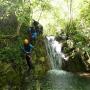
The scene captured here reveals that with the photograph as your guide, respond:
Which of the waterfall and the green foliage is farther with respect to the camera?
the waterfall

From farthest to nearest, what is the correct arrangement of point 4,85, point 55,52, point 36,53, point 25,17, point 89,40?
point 55,52, point 89,40, point 36,53, point 25,17, point 4,85

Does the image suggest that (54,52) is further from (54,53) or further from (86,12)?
(86,12)

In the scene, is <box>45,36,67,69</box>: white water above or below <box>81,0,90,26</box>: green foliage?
below

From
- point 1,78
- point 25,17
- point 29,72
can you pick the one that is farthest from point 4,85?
point 25,17

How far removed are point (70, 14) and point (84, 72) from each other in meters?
10.9

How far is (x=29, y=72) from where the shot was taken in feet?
62.0

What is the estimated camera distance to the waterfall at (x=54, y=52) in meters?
29.0

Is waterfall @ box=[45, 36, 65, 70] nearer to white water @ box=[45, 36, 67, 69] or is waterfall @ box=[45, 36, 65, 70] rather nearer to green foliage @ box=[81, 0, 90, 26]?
white water @ box=[45, 36, 67, 69]

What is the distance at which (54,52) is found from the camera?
3056 centimetres

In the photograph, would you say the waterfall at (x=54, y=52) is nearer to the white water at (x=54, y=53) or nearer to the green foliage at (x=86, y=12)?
the white water at (x=54, y=53)

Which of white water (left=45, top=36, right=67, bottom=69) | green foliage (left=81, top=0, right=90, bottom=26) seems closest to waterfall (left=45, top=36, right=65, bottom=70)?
white water (left=45, top=36, right=67, bottom=69)

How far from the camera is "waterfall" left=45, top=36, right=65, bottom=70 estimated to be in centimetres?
2899

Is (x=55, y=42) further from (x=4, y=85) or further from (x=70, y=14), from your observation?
(x=4, y=85)

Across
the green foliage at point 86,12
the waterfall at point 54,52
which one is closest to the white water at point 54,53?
the waterfall at point 54,52
